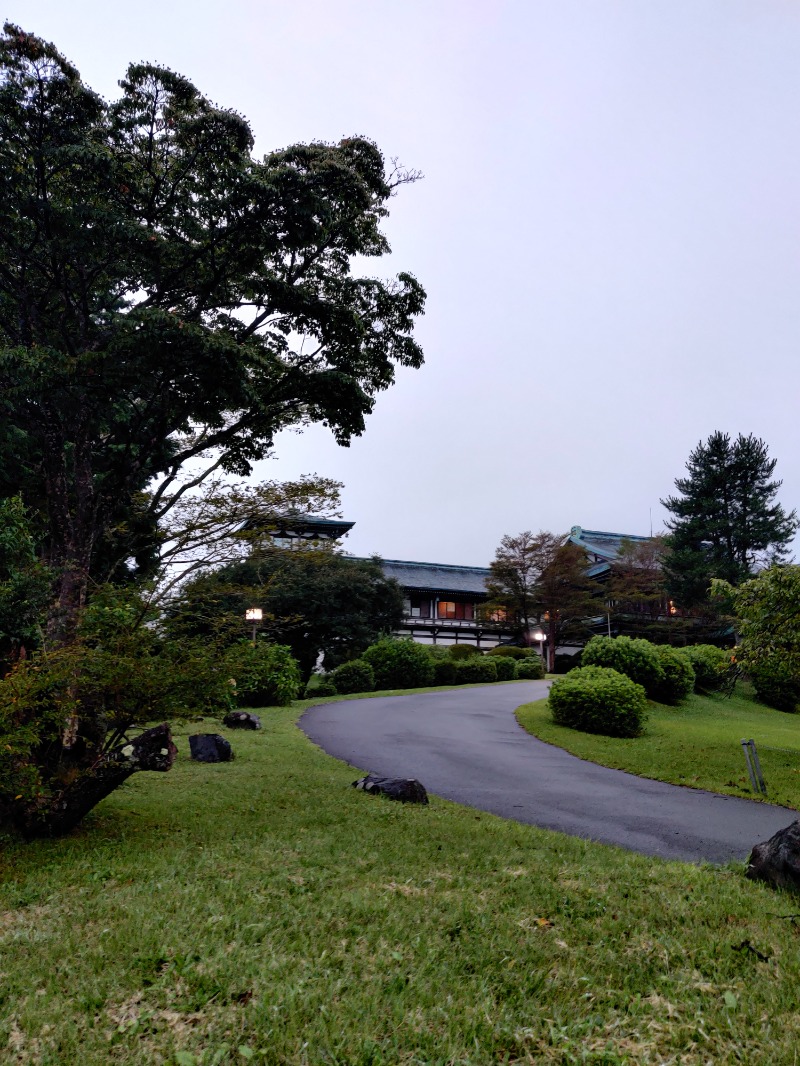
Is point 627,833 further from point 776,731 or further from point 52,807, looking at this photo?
point 776,731

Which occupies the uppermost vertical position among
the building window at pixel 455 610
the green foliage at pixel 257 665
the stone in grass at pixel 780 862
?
the building window at pixel 455 610

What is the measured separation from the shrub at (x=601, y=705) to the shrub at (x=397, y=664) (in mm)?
12960

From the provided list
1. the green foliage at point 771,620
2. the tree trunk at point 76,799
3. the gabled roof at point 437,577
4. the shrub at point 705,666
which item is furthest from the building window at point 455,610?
the tree trunk at point 76,799

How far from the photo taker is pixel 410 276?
10.5 meters

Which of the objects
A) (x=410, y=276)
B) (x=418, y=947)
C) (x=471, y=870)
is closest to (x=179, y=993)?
(x=418, y=947)

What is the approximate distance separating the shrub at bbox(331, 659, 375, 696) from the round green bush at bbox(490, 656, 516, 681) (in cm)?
863

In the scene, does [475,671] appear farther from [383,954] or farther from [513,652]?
[383,954]

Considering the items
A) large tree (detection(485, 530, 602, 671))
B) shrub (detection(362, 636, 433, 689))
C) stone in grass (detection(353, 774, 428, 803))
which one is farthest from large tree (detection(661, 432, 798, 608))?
stone in grass (detection(353, 774, 428, 803))

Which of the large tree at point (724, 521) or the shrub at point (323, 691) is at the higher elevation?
the large tree at point (724, 521)

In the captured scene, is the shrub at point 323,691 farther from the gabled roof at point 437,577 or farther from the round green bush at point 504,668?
the gabled roof at point 437,577

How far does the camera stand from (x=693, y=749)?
12.4m

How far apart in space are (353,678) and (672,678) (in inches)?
523

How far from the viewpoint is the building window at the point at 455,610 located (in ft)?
150

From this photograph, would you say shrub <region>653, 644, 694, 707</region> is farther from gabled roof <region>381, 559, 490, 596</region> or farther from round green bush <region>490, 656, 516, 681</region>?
gabled roof <region>381, 559, 490, 596</region>
